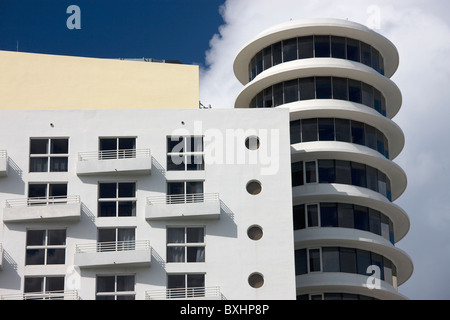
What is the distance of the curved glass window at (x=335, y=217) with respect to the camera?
69.8 metres

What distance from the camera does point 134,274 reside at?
6356 centimetres

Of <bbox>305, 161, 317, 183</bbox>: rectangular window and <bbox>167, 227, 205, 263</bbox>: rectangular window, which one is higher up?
<bbox>305, 161, 317, 183</bbox>: rectangular window

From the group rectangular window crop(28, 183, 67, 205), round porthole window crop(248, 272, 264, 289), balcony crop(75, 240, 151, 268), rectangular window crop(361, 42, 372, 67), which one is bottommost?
round porthole window crop(248, 272, 264, 289)

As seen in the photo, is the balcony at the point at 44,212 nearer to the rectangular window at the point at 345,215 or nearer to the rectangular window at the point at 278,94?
the rectangular window at the point at 278,94

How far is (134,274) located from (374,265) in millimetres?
16268

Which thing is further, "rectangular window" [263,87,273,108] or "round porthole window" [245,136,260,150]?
"rectangular window" [263,87,273,108]

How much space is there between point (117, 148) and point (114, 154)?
0.48 m

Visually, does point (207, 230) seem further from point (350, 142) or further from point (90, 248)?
point (350, 142)

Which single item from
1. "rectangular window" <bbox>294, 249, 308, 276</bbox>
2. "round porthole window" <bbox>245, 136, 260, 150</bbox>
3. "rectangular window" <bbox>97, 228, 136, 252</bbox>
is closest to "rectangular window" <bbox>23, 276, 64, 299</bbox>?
"rectangular window" <bbox>97, 228, 136, 252</bbox>

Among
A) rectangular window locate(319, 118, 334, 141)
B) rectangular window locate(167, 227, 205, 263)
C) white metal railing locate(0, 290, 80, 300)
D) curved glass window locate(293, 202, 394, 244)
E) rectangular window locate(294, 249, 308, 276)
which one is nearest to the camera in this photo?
white metal railing locate(0, 290, 80, 300)

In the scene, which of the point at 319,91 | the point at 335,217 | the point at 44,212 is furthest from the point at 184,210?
the point at 319,91

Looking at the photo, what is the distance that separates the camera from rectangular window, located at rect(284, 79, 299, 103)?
7338cm

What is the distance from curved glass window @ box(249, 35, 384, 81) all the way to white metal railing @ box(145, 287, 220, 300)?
1906cm

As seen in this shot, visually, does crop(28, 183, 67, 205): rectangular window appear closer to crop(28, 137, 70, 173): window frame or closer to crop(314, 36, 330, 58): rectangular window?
crop(28, 137, 70, 173): window frame
